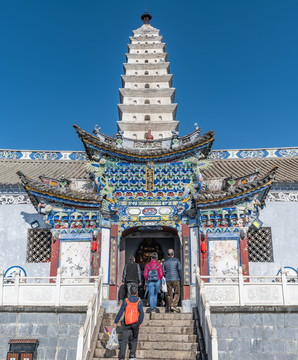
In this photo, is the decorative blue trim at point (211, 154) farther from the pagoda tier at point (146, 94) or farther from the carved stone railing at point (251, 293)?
the carved stone railing at point (251, 293)

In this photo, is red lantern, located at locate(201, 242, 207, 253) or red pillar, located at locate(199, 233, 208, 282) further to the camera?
red lantern, located at locate(201, 242, 207, 253)

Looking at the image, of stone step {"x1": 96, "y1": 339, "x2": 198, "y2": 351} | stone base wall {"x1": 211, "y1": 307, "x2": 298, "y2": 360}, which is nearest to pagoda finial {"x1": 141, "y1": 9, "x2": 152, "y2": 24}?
stone base wall {"x1": 211, "y1": 307, "x2": 298, "y2": 360}

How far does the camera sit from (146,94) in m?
24.0

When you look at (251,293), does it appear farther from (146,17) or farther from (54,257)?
(146,17)

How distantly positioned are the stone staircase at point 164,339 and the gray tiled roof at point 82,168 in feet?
24.3

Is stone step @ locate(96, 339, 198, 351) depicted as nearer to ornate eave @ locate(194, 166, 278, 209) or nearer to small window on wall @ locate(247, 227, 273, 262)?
ornate eave @ locate(194, 166, 278, 209)

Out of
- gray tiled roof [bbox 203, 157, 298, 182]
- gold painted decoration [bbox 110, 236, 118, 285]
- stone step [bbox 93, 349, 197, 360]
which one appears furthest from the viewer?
gray tiled roof [bbox 203, 157, 298, 182]

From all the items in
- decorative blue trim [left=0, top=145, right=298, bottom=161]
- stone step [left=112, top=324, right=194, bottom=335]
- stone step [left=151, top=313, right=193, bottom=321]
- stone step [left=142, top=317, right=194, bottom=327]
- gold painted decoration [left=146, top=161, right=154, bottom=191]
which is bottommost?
stone step [left=112, top=324, right=194, bottom=335]

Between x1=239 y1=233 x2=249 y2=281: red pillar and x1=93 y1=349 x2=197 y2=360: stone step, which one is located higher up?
x1=239 y1=233 x2=249 y2=281: red pillar

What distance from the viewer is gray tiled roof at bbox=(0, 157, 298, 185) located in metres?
17.1

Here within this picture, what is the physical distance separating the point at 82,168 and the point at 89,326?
10.4m

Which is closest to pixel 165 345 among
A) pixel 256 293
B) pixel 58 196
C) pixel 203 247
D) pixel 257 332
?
pixel 257 332

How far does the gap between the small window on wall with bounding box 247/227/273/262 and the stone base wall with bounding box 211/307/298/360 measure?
15.5 ft

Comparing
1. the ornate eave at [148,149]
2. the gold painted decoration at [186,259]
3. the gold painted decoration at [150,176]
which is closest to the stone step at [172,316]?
the gold painted decoration at [186,259]
